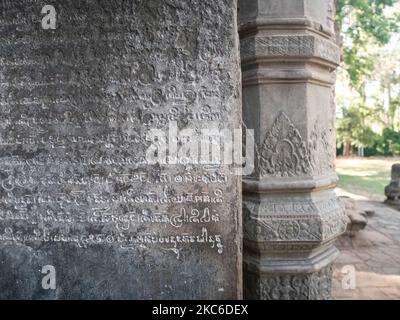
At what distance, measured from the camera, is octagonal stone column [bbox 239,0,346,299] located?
1.80m

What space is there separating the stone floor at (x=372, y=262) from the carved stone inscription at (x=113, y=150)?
1.37 m

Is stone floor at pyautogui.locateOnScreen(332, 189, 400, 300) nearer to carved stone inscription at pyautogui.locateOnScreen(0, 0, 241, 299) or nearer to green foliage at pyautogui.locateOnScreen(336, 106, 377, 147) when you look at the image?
carved stone inscription at pyautogui.locateOnScreen(0, 0, 241, 299)

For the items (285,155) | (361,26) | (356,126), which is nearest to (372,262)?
(285,155)

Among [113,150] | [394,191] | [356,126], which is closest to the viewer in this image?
[113,150]

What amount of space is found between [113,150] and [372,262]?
9.40 ft

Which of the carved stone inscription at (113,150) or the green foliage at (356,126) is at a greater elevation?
the green foliage at (356,126)

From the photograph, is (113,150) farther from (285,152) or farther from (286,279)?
(286,279)

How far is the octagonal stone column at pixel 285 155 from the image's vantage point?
A: 180cm

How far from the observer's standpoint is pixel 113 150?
67.7 inches

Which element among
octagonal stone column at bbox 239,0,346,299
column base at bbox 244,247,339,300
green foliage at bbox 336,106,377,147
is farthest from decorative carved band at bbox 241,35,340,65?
green foliage at bbox 336,106,377,147

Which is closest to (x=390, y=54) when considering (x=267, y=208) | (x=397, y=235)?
(x=397, y=235)

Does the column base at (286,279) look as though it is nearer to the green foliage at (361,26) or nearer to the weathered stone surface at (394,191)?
the weathered stone surface at (394,191)

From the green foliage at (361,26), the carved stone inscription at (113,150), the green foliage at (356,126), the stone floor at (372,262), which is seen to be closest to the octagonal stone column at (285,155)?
the carved stone inscription at (113,150)
